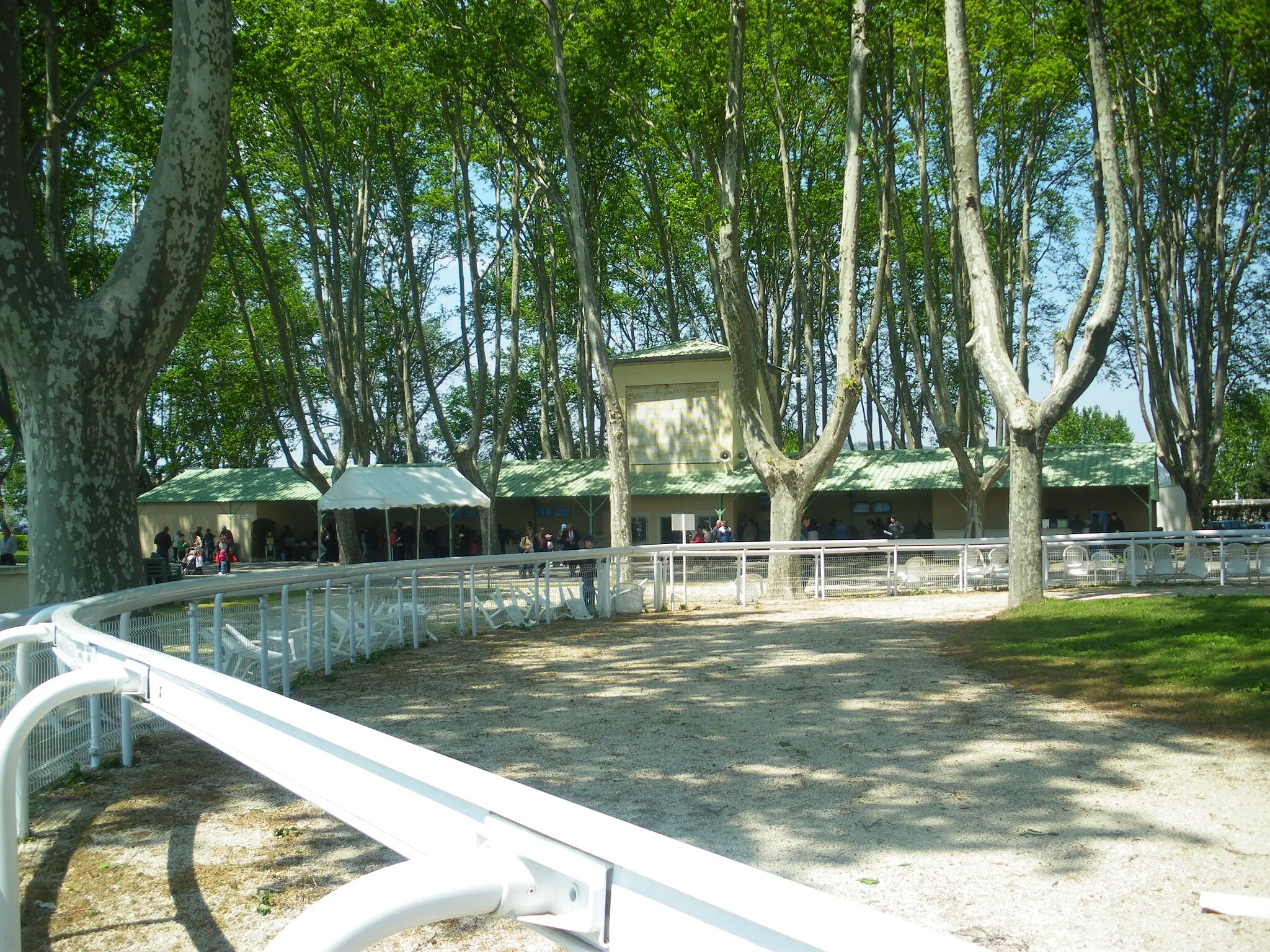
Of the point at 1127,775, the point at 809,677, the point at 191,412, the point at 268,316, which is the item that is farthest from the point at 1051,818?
the point at 191,412

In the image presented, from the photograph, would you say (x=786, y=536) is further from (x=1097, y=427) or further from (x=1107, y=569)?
(x=1097, y=427)

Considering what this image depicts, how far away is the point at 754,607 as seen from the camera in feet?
61.8

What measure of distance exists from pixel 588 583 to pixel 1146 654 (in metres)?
9.03

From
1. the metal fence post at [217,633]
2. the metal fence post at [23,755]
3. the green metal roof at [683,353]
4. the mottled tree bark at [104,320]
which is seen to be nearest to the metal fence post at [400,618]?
the mottled tree bark at [104,320]

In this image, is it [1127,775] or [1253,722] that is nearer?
[1127,775]

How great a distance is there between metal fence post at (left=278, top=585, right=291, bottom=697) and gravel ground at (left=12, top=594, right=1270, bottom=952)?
1.05 ft

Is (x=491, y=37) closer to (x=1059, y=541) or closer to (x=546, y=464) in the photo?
(x=1059, y=541)

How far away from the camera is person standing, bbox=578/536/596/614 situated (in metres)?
17.5

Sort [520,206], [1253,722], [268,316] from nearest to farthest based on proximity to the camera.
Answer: [1253,722] → [520,206] → [268,316]

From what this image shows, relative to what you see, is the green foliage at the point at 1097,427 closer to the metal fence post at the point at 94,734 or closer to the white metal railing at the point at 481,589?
the white metal railing at the point at 481,589

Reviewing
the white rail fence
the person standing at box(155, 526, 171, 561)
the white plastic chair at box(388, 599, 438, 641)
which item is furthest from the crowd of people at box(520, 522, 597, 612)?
the person standing at box(155, 526, 171, 561)

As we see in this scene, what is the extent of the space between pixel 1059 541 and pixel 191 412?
40.3 metres

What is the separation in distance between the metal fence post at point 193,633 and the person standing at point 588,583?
32.0 ft

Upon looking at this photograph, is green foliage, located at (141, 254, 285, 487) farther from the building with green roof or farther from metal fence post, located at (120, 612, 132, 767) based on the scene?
metal fence post, located at (120, 612, 132, 767)
